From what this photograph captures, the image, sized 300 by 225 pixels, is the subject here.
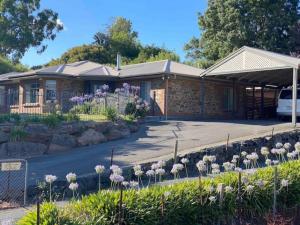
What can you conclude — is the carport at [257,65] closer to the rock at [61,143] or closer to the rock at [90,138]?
the rock at [90,138]

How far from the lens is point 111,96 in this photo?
21938 mm

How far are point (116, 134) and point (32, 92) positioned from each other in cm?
1178

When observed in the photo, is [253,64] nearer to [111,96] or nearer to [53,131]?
[111,96]

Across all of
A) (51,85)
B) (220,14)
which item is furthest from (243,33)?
(51,85)

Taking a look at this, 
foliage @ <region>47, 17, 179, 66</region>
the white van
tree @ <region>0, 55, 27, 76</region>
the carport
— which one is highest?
foliage @ <region>47, 17, 179, 66</region>

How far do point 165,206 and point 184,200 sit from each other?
13.8 inches

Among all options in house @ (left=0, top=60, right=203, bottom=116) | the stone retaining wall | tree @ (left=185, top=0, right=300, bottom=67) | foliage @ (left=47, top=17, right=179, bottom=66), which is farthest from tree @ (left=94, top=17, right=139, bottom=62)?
the stone retaining wall

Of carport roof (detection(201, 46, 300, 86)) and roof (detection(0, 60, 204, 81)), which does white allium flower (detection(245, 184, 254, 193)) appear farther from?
roof (detection(0, 60, 204, 81))

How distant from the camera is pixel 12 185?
32.0 feet

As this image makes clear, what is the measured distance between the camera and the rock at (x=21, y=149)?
14078 mm

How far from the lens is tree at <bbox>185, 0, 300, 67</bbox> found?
34906mm

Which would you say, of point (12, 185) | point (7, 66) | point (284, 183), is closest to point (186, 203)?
point (284, 183)

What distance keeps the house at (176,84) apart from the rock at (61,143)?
5.93 m

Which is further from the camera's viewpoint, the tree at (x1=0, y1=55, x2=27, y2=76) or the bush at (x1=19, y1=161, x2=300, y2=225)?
the tree at (x1=0, y1=55, x2=27, y2=76)
